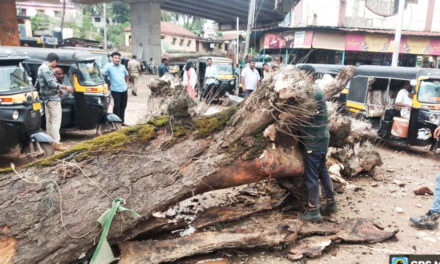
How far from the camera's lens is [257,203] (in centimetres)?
428

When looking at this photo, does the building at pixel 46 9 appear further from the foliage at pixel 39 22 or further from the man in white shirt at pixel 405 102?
the man in white shirt at pixel 405 102

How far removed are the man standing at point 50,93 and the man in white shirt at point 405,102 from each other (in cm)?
766

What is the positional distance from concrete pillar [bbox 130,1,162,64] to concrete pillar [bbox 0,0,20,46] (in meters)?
9.25

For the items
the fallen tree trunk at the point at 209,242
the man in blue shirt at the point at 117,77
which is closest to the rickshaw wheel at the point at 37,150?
the man in blue shirt at the point at 117,77

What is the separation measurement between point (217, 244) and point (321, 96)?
6.64 ft

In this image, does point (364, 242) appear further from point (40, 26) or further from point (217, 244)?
point (40, 26)

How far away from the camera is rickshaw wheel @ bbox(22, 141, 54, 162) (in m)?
5.46

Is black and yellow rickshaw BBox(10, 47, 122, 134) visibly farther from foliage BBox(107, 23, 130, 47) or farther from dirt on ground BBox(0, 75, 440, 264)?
foliage BBox(107, 23, 130, 47)

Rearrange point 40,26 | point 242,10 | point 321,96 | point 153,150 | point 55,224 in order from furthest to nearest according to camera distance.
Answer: point 40,26, point 242,10, point 321,96, point 153,150, point 55,224

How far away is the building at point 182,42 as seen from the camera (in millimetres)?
38656

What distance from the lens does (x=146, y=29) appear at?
74.9 ft

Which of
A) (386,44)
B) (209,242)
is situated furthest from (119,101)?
(386,44)

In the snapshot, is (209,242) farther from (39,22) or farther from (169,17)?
(169,17)

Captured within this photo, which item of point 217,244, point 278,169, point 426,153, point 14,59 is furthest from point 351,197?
point 14,59
